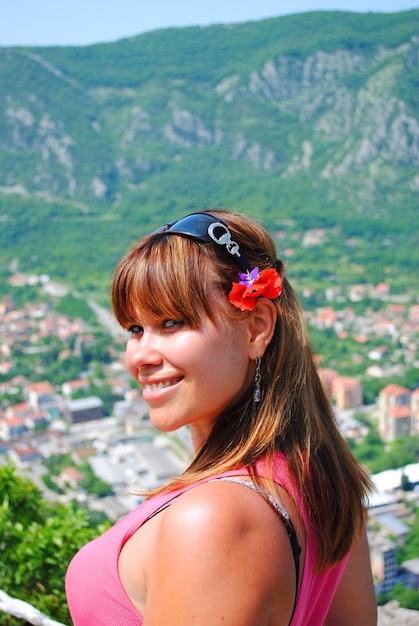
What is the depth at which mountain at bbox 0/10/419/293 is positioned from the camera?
138 feet

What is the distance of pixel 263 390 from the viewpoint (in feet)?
2.42

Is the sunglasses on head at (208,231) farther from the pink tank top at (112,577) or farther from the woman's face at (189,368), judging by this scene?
the pink tank top at (112,577)

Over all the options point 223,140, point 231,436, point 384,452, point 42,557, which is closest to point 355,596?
point 231,436

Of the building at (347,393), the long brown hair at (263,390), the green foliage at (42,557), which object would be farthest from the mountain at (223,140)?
the long brown hair at (263,390)

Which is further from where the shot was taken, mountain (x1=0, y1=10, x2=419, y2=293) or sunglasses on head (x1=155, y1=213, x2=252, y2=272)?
mountain (x1=0, y1=10, x2=419, y2=293)

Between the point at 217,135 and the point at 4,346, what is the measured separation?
1445 inches

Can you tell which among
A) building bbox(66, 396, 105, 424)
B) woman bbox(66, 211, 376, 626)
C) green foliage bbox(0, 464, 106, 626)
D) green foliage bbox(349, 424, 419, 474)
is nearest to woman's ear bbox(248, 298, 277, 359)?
woman bbox(66, 211, 376, 626)

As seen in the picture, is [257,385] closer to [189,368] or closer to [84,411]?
[189,368]

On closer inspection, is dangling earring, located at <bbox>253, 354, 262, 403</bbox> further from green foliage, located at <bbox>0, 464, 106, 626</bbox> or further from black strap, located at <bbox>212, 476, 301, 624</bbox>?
green foliage, located at <bbox>0, 464, 106, 626</bbox>

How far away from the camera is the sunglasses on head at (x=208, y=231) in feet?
2.37

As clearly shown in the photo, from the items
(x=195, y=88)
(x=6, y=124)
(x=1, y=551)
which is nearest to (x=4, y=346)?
(x=1, y=551)

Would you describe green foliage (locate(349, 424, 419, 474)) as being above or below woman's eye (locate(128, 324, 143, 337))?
below

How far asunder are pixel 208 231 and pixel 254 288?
7 cm

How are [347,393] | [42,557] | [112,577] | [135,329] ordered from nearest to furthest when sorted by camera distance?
1. [112,577]
2. [135,329]
3. [42,557]
4. [347,393]
